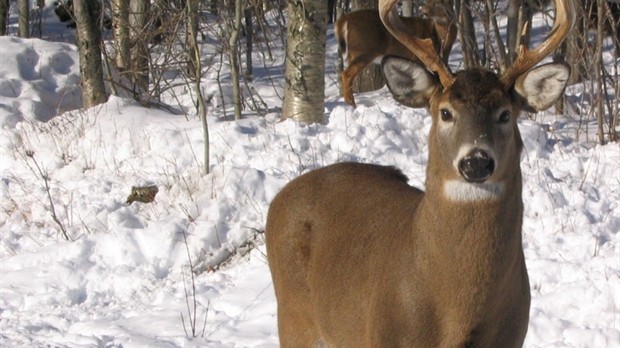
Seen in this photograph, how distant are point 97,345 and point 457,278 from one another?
122 inches

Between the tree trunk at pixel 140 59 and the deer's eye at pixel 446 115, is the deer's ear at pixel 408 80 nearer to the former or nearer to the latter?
the deer's eye at pixel 446 115

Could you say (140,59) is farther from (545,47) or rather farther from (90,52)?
(545,47)

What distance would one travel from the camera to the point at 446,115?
12.9ft

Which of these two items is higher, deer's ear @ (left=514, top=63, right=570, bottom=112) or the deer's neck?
deer's ear @ (left=514, top=63, right=570, bottom=112)

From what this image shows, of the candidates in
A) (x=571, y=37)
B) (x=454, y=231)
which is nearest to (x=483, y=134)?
(x=454, y=231)

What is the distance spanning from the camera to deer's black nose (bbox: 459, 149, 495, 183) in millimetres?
3533

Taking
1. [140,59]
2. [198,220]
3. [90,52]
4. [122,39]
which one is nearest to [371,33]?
[140,59]

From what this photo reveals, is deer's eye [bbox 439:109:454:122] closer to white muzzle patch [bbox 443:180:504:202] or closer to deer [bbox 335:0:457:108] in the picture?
white muzzle patch [bbox 443:180:504:202]

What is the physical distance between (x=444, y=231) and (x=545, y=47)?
1027 mm

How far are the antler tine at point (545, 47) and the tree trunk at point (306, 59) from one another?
5585mm

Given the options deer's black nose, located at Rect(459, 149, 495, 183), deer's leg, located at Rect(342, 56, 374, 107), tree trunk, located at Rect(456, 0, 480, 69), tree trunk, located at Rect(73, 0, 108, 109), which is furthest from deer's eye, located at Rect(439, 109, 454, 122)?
deer's leg, located at Rect(342, 56, 374, 107)

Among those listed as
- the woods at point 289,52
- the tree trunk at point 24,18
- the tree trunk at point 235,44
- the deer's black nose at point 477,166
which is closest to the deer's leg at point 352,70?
the woods at point 289,52

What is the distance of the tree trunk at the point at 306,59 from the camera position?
9801 mm

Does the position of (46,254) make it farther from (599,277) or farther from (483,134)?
(483,134)
